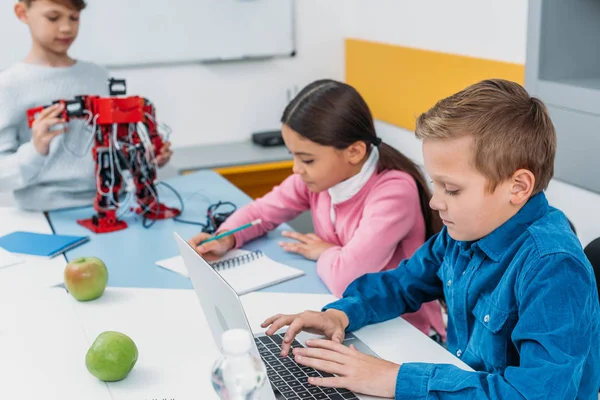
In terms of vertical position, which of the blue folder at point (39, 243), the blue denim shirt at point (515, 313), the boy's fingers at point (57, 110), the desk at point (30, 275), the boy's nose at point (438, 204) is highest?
the boy's fingers at point (57, 110)

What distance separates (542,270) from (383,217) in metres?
0.66

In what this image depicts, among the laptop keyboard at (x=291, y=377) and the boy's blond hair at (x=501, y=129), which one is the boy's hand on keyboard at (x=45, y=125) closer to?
the laptop keyboard at (x=291, y=377)

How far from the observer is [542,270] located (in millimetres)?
1091

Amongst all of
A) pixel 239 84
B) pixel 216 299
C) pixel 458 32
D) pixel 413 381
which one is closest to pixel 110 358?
pixel 216 299

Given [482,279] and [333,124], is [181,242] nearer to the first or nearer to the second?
[482,279]

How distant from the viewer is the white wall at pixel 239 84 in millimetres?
3338

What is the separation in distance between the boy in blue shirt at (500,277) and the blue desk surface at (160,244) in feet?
1.48

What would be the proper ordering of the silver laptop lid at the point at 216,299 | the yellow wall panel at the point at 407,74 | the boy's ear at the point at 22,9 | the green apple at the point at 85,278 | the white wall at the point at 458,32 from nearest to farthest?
the silver laptop lid at the point at 216,299, the green apple at the point at 85,278, the white wall at the point at 458,32, the boy's ear at the point at 22,9, the yellow wall panel at the point at 407,74

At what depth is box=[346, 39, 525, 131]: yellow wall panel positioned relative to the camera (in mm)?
2738

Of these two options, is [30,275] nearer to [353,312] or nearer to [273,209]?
[273,209]

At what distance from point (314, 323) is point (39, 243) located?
0.93 metres

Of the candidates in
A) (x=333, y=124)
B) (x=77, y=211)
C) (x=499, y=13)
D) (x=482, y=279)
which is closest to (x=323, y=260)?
(x=333, y=124)

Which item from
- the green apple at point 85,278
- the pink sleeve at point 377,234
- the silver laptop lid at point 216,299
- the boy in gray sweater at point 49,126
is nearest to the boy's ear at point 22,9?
the boy in gray sweater at point 49,126

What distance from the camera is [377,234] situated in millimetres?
1708
